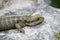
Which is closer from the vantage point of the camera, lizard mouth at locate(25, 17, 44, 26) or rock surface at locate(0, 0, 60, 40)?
rock surface at locate(0, 0, 60, 40)

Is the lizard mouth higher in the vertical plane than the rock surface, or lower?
higher

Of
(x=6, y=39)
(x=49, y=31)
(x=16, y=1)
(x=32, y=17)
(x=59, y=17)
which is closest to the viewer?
(x=6, y=39)

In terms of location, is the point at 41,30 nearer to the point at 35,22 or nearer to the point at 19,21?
the point at 35,22

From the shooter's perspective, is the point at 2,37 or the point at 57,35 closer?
the point at 2,37

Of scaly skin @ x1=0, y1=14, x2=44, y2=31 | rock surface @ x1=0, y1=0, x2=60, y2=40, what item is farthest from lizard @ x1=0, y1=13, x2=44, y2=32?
rock surface @ x1=0, y1=0, x2=60, y2=40

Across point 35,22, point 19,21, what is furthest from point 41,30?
point 19,21

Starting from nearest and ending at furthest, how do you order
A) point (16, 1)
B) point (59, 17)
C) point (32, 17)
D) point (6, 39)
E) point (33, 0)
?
point (6, 39), point (32, 17), point (59, 17), point (33, 0), point (16, 1)

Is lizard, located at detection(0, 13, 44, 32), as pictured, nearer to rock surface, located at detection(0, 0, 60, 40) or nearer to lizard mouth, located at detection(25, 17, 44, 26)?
lizard mouth, located at detection(25, 17, 44, 26)

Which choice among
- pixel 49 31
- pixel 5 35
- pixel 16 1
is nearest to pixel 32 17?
pixel 49 31

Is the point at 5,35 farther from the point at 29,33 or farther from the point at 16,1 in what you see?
the point at 16,1
